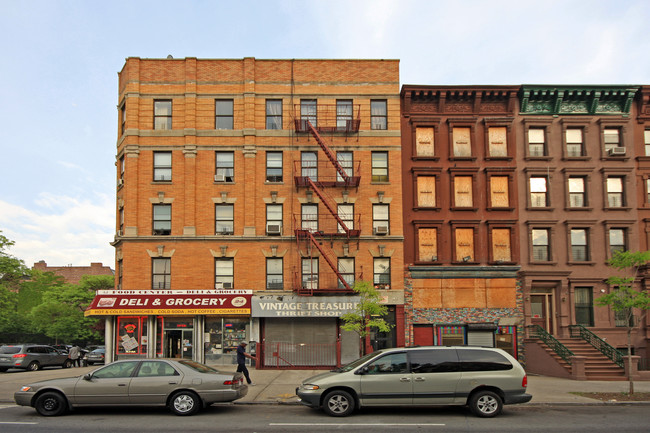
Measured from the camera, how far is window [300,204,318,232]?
29.0 meters

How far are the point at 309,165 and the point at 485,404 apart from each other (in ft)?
58.2

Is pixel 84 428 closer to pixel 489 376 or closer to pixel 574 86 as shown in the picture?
pixel 489 376

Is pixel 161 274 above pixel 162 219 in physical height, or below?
below

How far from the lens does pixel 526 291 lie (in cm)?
2798

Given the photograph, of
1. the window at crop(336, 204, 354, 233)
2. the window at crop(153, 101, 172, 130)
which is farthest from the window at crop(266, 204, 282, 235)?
the window at crop(153, 101, 172, 130)

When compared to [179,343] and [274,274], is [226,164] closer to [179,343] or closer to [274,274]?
[274,274]

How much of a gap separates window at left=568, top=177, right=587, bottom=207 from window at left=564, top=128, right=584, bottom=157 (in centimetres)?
139

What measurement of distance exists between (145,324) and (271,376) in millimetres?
8338

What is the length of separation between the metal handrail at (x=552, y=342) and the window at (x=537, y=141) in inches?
359

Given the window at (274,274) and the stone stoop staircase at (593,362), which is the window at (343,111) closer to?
the window at (274,274)

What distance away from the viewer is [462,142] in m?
29.8

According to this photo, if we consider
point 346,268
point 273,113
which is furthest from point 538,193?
point 273,113

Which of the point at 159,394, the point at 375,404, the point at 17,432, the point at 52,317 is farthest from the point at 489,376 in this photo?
the point at 52,317

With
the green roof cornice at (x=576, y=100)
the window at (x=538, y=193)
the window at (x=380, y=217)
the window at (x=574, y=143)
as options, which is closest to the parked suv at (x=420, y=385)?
the window at (x=380, y=217)
